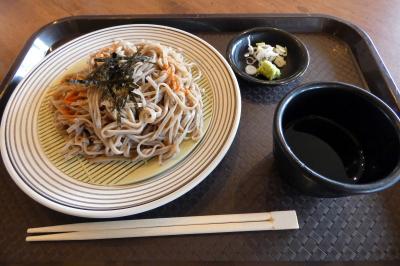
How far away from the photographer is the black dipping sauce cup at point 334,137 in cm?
88

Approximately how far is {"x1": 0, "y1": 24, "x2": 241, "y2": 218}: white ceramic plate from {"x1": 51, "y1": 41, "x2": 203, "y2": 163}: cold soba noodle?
0.07 metres

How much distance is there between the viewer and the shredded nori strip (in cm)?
109

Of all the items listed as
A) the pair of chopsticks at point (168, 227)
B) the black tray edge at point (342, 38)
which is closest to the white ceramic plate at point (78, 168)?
the pair of chopsticks at point (168, 227)

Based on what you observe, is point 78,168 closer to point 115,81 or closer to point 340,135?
point 115,81

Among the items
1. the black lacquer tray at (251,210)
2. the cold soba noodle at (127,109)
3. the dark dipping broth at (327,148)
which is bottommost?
the black lacquer tray at (251,210)

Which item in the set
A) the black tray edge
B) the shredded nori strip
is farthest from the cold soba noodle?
the black tray edge

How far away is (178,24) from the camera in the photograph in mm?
1568

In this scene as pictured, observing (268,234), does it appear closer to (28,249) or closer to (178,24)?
(28,249)

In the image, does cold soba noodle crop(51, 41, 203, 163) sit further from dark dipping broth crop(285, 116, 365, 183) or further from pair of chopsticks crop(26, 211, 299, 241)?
dark dipping broth crop(285, 116, 365, 183)

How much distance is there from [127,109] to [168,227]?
459 millimetres

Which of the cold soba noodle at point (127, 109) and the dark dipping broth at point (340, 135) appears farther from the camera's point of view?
the cold soba noodle at point (127, 109)

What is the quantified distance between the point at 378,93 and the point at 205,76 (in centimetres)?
76

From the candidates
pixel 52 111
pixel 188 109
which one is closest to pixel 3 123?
pixel 52 111

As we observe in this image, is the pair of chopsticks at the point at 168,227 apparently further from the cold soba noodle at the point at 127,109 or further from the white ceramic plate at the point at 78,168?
the cold soba noodle at the point at 127,109
